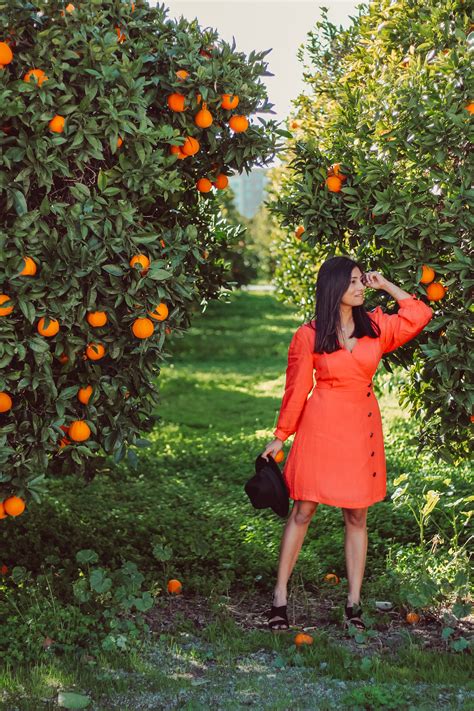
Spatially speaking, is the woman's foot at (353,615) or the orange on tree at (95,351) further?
the woman's foot at (353,615)

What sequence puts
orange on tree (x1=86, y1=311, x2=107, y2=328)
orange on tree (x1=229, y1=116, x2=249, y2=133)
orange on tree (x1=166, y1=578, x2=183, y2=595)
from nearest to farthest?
1. orange on tree (x1=86, y1=311, x2=107, y2=328)
2. orange on tree (x1=229, y1=116, x2=249, y2=133)
3. orange on tree (x1=166, y1=578, x2=183, y2=595)

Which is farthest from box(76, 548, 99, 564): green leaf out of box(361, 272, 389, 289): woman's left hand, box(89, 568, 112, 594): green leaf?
box(361, 272, 389, 289): woman's left hand

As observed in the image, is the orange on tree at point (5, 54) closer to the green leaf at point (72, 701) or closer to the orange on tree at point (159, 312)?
the orange on tree at point (159, 312)

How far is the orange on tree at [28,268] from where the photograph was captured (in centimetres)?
364

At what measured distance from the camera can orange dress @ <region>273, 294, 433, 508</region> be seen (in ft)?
14.1

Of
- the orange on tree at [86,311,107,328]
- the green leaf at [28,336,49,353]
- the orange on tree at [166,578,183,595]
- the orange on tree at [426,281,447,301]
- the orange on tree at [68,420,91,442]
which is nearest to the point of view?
the green leaf at [28,336,49,353]

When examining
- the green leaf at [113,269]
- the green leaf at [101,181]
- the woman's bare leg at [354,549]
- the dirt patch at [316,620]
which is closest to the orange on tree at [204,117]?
the green leaf at [101,181]

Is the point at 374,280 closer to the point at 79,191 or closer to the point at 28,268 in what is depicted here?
the point at 79,191

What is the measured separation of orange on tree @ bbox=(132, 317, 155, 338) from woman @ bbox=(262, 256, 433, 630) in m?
0.82

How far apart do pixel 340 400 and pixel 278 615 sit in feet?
3.66

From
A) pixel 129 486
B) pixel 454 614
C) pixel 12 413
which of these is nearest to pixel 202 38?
pixel 12 413

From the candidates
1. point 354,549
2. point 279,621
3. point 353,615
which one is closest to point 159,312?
point 354,549

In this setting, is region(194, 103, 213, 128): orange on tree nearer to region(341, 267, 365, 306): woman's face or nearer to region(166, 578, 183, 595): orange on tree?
region(341, 267, 365, 306): woman's face

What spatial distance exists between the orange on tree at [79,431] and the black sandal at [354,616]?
1.59 m
